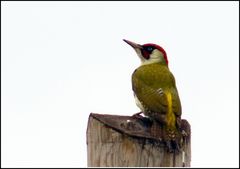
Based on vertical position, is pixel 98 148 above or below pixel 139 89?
below

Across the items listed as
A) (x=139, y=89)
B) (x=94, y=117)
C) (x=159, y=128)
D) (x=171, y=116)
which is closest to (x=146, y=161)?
(x=94, y=117)

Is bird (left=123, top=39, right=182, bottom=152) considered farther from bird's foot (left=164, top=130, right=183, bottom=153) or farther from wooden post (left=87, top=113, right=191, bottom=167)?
wooden post (left=87, top=113, right=191, bottom=167)

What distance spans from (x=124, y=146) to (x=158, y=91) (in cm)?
379

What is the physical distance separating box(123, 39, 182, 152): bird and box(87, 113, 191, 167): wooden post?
0.46 feet

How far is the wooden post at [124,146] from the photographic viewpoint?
711 cm

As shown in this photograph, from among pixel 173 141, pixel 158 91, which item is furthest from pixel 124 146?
pixel 158 91

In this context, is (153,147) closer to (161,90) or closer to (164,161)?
(164,161)

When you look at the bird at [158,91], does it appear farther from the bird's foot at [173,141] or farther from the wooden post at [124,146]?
the wooden post at [124,146]

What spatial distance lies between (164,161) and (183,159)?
14.6 inches

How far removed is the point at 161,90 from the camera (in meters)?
10.9

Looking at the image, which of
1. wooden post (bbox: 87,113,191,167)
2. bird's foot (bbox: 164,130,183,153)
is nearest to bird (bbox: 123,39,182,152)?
bird's foot (bbox: 164,130,183,153)

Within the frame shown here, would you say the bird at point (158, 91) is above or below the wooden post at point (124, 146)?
above

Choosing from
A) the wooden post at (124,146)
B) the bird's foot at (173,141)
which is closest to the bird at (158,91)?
the bird's foot at (173,141)

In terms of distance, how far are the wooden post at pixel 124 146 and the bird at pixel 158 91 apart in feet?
0.46
